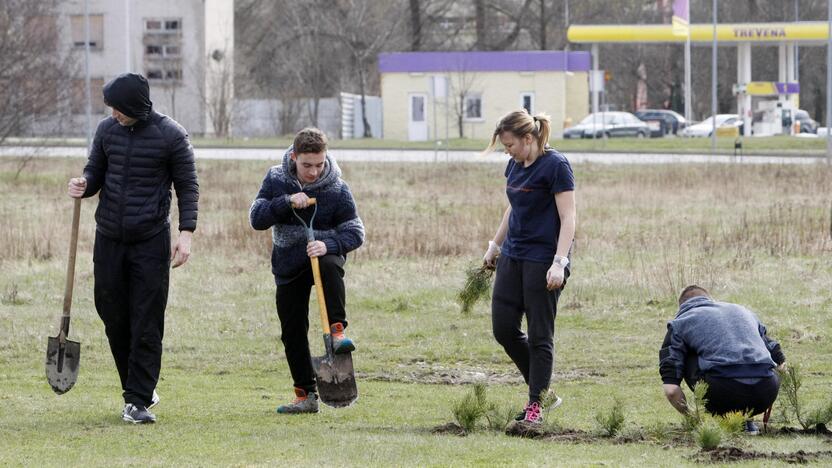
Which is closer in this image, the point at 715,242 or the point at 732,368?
the point at 732,368

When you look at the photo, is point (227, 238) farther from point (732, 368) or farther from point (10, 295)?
point (732, 368)

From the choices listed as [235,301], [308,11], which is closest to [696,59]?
[308,11]

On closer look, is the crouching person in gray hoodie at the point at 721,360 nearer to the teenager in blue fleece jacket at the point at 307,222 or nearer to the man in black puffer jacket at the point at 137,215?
the teenager in blue fleece jacket at the point at 307,222

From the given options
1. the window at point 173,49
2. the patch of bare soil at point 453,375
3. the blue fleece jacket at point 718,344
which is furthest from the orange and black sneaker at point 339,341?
the window at point 173,49

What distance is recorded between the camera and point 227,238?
19.4 metres

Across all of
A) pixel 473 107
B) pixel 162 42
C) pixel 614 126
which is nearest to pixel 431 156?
pixel 614 126

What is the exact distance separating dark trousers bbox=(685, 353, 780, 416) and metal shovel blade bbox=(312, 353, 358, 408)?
6.28 feet

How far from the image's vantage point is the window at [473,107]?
59.9m

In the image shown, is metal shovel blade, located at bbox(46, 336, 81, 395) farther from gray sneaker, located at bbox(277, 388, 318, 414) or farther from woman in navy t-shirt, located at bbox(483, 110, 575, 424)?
woman in navy t-shirt, located at bbox(483, 110, 575, 424)

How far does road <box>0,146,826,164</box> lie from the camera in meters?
35.8

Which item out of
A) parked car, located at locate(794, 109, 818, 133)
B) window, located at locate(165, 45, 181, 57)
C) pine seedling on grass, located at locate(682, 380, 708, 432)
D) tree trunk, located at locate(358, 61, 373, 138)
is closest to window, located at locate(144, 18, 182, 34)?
window, located at locate(165, 45, 181, 57)

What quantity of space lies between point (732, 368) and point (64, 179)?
1006 inches

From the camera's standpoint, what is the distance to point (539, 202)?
7.41m

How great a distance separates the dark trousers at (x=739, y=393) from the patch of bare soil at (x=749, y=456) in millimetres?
610
